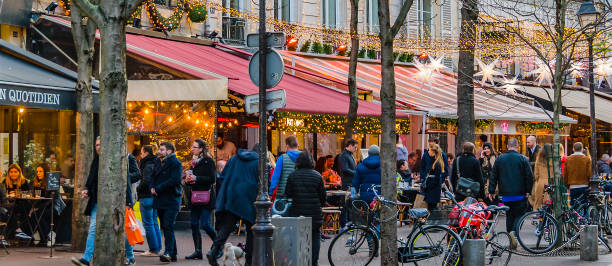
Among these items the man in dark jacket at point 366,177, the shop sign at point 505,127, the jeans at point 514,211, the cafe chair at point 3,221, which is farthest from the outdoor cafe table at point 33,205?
the shop sign at point 505,127

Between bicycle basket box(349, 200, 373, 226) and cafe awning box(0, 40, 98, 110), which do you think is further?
cafe awning box(0, 40, 98, 110)

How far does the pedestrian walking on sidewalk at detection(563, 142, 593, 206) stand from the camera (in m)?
16.5

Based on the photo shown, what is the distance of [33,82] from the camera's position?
13867mm

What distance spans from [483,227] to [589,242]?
2.23 meters

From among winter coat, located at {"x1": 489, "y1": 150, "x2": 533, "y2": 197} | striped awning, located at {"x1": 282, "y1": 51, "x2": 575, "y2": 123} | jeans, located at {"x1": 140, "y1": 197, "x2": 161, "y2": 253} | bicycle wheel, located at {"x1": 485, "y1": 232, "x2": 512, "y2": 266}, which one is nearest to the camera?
bicycle wheel, located at {"x1": 485, "y1": 232, "x2": 512, "y2": 266}

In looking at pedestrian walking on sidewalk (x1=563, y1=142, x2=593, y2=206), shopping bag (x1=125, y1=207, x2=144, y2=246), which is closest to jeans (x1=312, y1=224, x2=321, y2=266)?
shopping bag (x1=125, y1=207, x2=144, y2=246)

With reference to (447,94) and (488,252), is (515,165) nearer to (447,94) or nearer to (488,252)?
(488,252)

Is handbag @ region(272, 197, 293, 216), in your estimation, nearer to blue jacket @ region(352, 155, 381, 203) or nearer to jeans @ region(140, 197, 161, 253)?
jeans @ region(140, 197, 161, 253)

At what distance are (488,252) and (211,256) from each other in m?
3.31

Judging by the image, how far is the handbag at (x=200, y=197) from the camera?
12.5 m

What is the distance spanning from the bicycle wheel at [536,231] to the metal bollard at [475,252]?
304 centimetres

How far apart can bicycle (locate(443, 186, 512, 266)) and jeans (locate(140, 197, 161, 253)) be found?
3.91 metres

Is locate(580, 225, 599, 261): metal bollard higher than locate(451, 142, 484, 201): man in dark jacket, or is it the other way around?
locate(451, 142, 484, 201): man in dark jacket

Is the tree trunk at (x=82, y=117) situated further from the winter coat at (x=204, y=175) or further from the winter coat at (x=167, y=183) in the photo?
the winter coat at (x=204, y=175)
